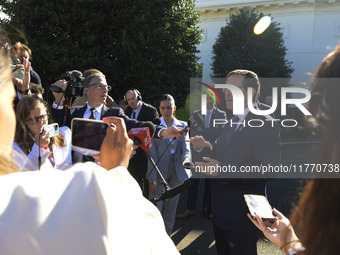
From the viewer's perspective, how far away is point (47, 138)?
7.81 feet

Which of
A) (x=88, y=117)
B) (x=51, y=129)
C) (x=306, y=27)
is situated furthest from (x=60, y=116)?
(x=306, y=27)

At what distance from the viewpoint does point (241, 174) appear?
2.26 meters

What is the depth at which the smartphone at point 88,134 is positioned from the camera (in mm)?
1508

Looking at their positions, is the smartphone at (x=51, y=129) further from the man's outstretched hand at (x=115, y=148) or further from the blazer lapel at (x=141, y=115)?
the blazer lapel at (x=141, y=115)

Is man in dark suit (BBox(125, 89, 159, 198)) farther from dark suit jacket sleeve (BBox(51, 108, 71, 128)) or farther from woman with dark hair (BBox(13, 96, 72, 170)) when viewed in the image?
woman with dark hair (BBox(13, 96, 72, 170))

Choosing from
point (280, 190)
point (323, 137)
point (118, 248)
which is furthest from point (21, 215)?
point (280, 190)

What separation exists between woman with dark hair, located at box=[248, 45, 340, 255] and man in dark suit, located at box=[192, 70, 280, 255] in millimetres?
1400

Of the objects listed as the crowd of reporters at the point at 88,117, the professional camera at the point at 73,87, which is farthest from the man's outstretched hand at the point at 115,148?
the professional camera at the point at 73,87

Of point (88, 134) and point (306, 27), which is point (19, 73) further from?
point (306, 27)

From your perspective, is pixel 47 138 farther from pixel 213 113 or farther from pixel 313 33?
pixel 313 33

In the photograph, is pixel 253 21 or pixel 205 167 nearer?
pixel 205 167

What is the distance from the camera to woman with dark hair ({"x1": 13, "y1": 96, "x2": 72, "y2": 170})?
7.80ft

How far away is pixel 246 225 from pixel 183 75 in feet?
30.3

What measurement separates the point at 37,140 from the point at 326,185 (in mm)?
2127
